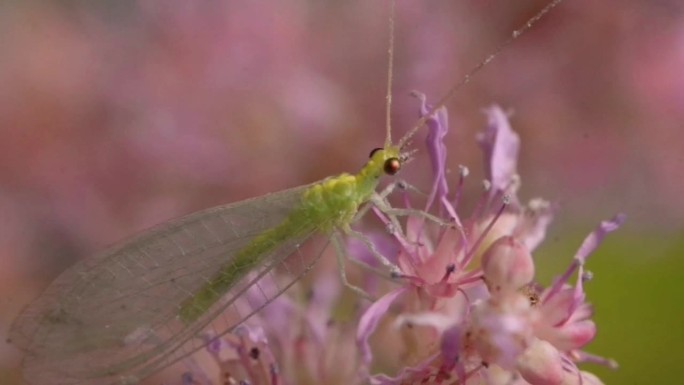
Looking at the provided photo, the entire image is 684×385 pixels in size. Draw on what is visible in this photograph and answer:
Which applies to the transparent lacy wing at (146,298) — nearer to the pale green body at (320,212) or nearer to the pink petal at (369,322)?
the pale green body at (320,212)

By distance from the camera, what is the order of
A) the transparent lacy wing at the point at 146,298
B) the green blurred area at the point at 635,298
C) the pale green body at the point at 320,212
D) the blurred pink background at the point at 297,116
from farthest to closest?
the blurred pink background at the point at 297,116 < the green blurred area at the point at 635,298 < the pale green body at the point at 320,212 < the transparent lacy wing at the point at 146,298

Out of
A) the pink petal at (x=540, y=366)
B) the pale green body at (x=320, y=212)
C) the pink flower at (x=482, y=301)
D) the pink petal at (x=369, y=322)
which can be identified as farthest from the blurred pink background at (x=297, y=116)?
the pink petal at (x=540, y=366)

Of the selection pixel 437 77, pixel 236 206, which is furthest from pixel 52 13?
pixel 236 206

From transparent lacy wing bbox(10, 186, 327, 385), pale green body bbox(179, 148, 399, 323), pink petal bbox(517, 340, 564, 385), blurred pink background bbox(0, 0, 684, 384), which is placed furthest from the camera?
blurred pink background bbox(0, 0, 684, 384)

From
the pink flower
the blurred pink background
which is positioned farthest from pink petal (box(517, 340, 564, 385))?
the blurred pink background

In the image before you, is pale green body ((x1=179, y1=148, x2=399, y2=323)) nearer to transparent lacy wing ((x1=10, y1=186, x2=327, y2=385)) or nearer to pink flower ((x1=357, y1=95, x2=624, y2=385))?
transparent lacy wing ((x1=10, y1=186, x2=327, y2=385))

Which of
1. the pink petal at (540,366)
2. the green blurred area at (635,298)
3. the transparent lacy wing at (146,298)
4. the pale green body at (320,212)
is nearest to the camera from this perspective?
the pink petal at (540,366)

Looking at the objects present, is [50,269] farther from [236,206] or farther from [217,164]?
[236,206]
